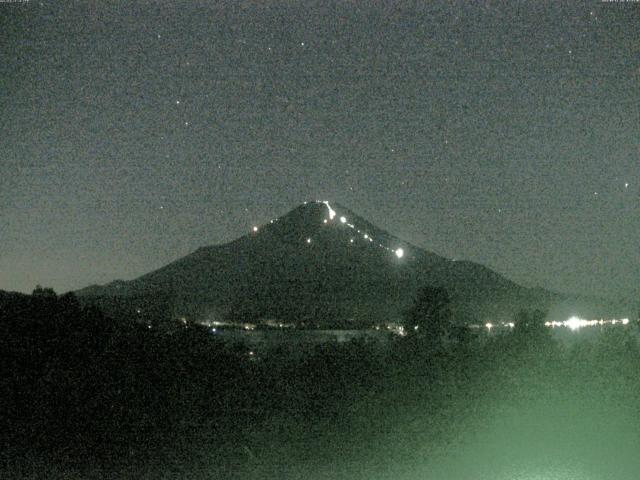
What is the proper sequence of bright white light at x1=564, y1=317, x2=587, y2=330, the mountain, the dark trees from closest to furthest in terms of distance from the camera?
bright white light at x1=564, y1=317, x2=587, y2=330
the dark trees
the mountain

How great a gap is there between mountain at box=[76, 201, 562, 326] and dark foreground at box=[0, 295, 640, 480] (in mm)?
33545

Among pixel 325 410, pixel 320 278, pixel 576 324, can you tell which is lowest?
pixel 325 410

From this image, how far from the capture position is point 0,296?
1667cm

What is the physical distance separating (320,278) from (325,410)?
61548 millimetres

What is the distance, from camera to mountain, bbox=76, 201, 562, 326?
55.1 meters

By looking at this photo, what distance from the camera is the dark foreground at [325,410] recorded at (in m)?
9.87

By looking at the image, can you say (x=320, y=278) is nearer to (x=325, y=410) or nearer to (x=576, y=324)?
(x=576, y=324)

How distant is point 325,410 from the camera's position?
36.8ft

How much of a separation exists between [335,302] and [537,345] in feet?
162

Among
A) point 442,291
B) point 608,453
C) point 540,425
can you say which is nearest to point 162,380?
point 540,425

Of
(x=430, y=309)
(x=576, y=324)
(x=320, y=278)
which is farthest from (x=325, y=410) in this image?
(x=320, y=278)

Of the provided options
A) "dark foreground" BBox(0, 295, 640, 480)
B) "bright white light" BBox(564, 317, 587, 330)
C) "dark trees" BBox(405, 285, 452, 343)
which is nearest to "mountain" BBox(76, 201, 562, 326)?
"dark trees" BBox(405, 285, 452, 343)

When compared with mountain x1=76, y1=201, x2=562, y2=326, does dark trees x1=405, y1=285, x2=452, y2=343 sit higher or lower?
lower

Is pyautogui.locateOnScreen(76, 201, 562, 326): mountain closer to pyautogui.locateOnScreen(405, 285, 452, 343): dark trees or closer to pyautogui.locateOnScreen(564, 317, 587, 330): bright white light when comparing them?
pyautogui.locateOnScreen(405, 285, 452, 343): dark trees
